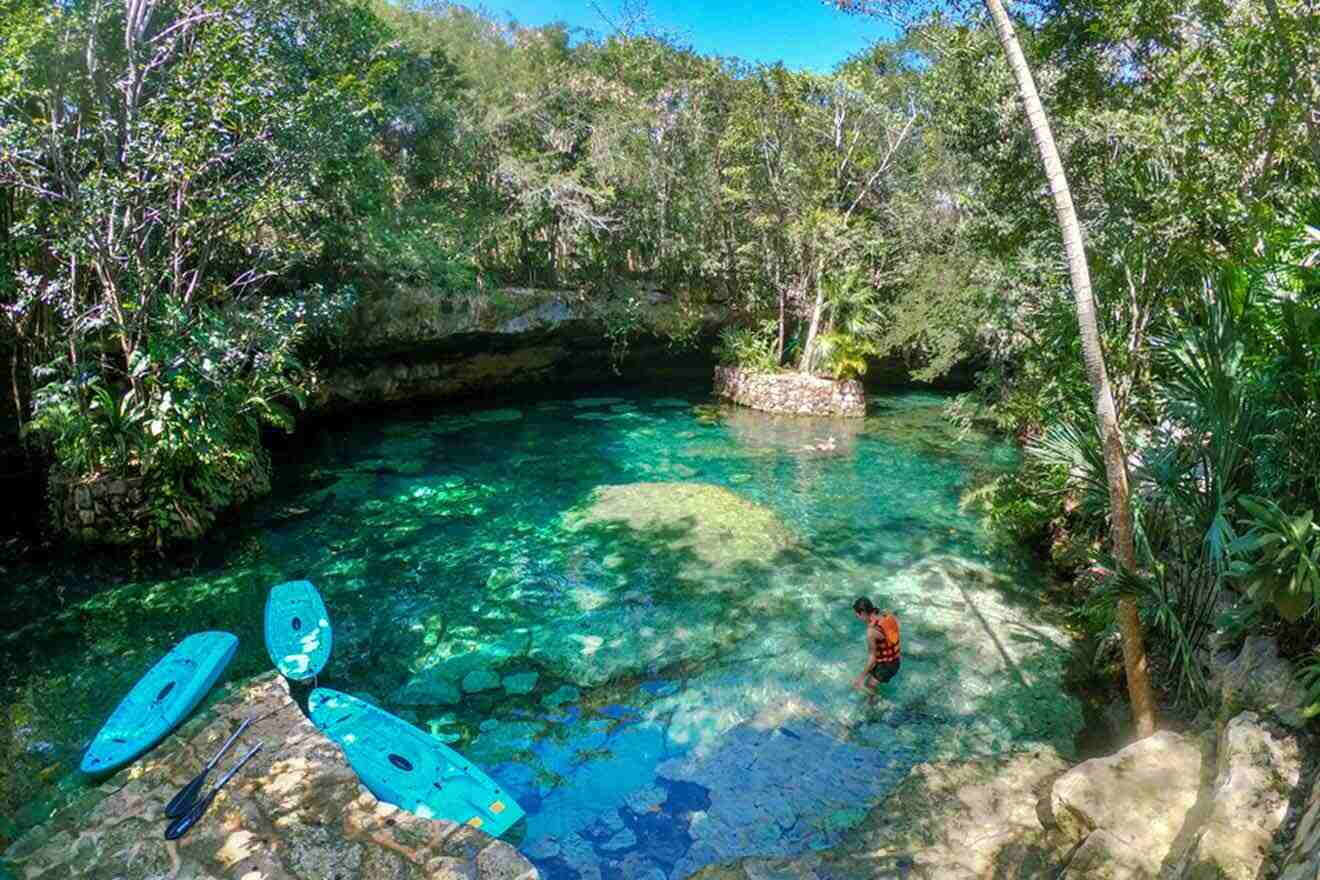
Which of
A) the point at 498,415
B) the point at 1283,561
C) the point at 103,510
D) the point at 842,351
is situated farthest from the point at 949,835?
the point at 498,415

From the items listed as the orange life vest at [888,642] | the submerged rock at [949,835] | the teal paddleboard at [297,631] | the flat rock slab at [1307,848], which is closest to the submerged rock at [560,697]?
the teal paddleboard at [297,631]

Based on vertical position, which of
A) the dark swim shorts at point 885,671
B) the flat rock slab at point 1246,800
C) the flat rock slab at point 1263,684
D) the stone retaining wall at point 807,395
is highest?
the stone retaining wall at point 807,395

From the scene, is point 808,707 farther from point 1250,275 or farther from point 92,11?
point 92,11

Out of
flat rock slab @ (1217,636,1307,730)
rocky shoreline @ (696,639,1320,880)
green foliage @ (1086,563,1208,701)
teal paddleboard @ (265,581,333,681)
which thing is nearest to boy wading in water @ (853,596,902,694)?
rocky shoreline @ (696,639,1320,880)

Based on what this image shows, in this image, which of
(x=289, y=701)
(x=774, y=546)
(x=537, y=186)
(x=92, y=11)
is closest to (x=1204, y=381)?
(x=774, y=546)

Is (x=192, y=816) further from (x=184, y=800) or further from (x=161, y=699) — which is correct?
(x=161, y=699)

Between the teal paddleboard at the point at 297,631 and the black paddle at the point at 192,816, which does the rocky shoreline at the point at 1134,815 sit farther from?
the teal paddleboard at the point at 297,631
